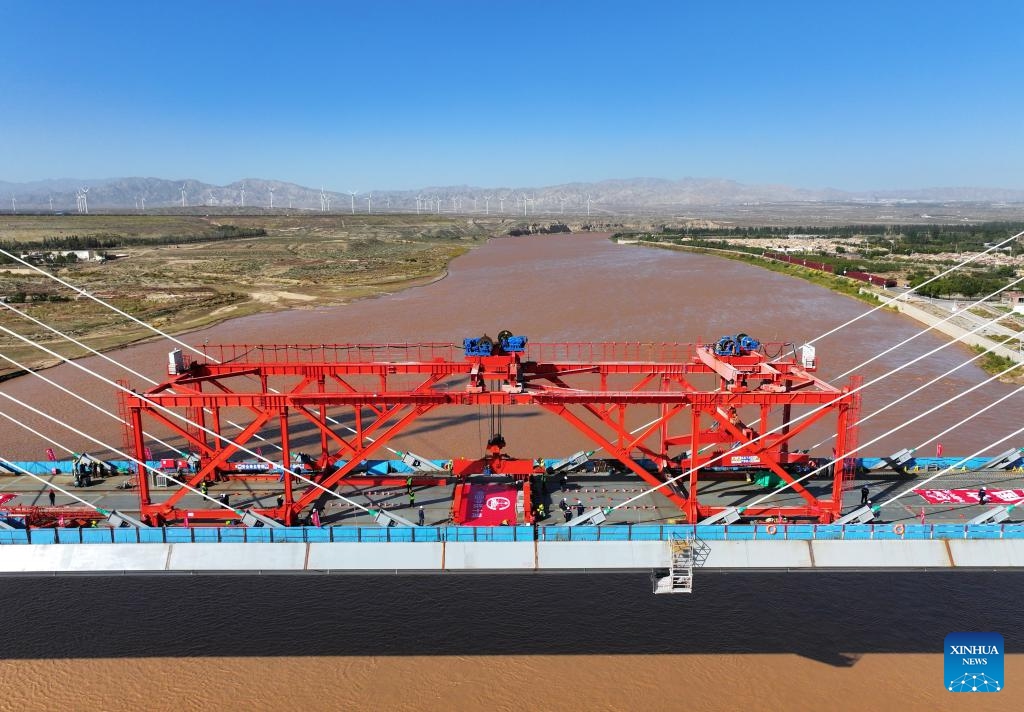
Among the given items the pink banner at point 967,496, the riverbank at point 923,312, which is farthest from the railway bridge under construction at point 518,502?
the riverbank at point 923,312

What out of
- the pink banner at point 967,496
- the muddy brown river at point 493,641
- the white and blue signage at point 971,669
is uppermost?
the pink banner at point 967,496

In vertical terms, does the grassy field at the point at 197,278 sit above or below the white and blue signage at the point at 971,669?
above

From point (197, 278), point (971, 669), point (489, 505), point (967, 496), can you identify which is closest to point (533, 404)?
point (489, 505)

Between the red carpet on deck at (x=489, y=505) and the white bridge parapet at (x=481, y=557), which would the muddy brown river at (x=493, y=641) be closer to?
the red carpet on deck at (x=489, y=505)

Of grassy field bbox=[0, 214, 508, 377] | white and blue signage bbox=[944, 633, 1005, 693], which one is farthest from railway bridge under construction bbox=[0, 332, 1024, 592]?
grassy field bbox=[0, 214, 508, 377]

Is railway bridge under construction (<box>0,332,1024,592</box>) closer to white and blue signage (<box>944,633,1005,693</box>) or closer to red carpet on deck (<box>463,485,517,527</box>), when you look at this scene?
red carpet on deck (<box>463,485,517,527</box>)

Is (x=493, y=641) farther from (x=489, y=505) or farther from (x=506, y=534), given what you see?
(x=489, y=505)

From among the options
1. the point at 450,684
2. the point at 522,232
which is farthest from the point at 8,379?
the point at 522,232

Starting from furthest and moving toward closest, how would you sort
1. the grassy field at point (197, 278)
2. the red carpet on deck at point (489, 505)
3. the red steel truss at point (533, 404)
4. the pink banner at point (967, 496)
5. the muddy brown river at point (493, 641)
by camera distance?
the grassy field at point (197, 278)
the pink banner at point (967, 496)
the red carpet on deck at point (489, 505)
the red steel truss at point (533, 404)
the muddy brown river at point (493, 641)

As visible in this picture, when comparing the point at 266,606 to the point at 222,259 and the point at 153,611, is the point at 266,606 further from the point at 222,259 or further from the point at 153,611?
the point at 222,259
